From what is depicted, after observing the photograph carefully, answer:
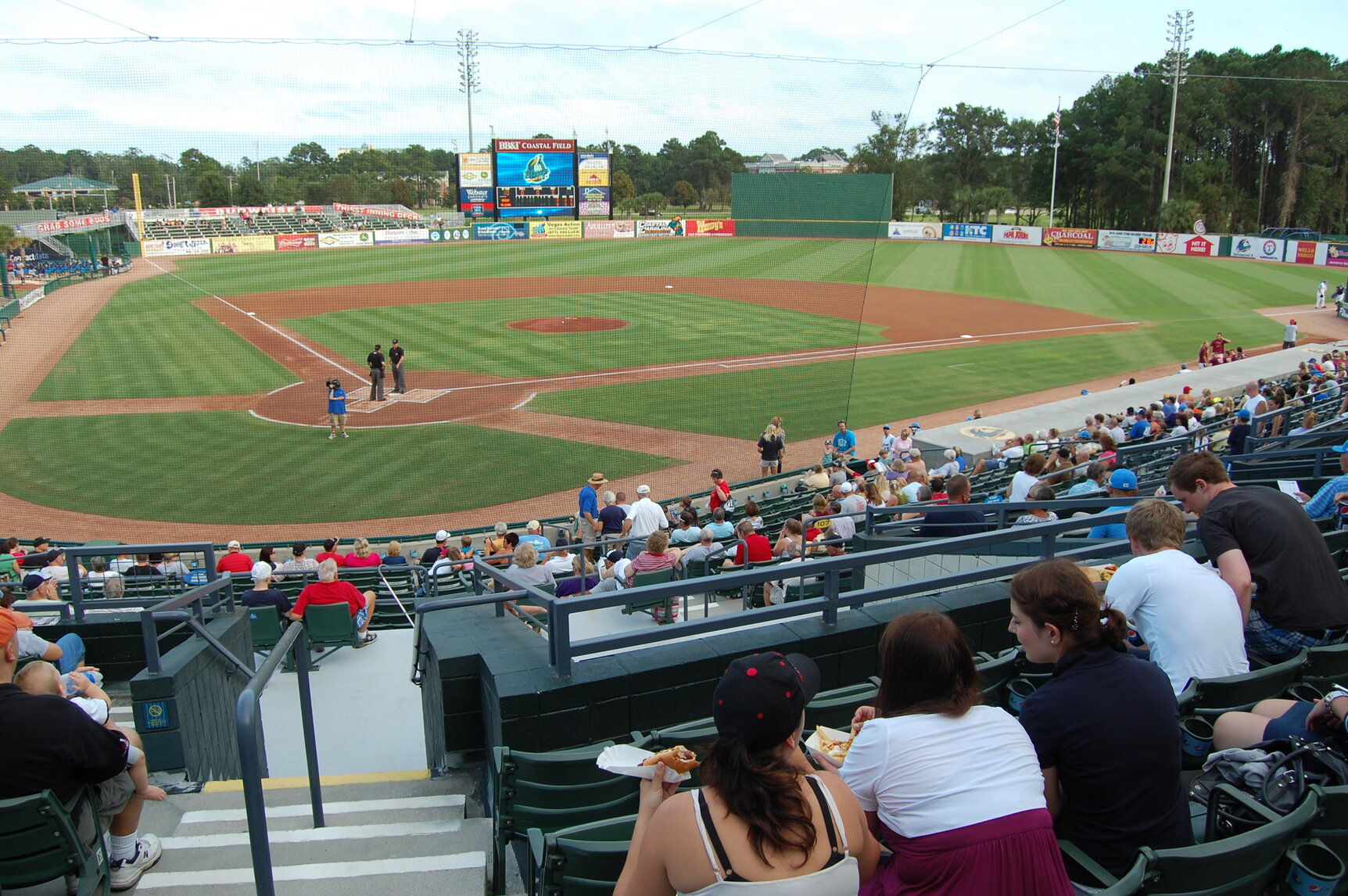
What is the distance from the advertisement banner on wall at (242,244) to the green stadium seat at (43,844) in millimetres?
58252

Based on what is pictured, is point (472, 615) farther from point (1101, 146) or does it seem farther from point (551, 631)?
point (1101, 146)

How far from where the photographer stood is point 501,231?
6003cm

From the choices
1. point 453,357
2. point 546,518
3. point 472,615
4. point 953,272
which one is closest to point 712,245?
point 953,272

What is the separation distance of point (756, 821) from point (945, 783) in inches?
20.8

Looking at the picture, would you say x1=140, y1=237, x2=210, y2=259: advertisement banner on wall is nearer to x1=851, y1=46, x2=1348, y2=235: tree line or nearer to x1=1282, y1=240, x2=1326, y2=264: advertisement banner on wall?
x1=851, y1=46, x2=1348, y2=235: tree line

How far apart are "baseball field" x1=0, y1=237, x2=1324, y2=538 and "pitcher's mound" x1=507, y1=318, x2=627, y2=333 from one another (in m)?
0.17

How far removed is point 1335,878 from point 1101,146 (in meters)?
79.5

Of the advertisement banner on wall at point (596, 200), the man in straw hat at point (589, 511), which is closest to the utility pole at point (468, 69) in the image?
the man in straw hat at point (589, 511)

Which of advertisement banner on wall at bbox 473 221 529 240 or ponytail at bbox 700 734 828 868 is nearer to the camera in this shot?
ponytail at bbox 700 734 828 868

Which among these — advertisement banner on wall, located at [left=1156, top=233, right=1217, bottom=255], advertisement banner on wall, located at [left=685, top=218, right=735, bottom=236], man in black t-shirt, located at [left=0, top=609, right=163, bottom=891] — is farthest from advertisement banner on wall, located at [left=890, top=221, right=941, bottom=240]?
man in black t-shirt, located at [left=0, top=609, right=163, bottom=891]

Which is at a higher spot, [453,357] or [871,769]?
[871,769]

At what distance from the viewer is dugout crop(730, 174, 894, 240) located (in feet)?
87.7

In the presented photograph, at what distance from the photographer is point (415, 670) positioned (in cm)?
551

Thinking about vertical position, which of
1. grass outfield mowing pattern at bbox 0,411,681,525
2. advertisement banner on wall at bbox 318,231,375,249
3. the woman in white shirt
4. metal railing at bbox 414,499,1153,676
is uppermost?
advertisement banner on wall at bbox 318,231,375,249
